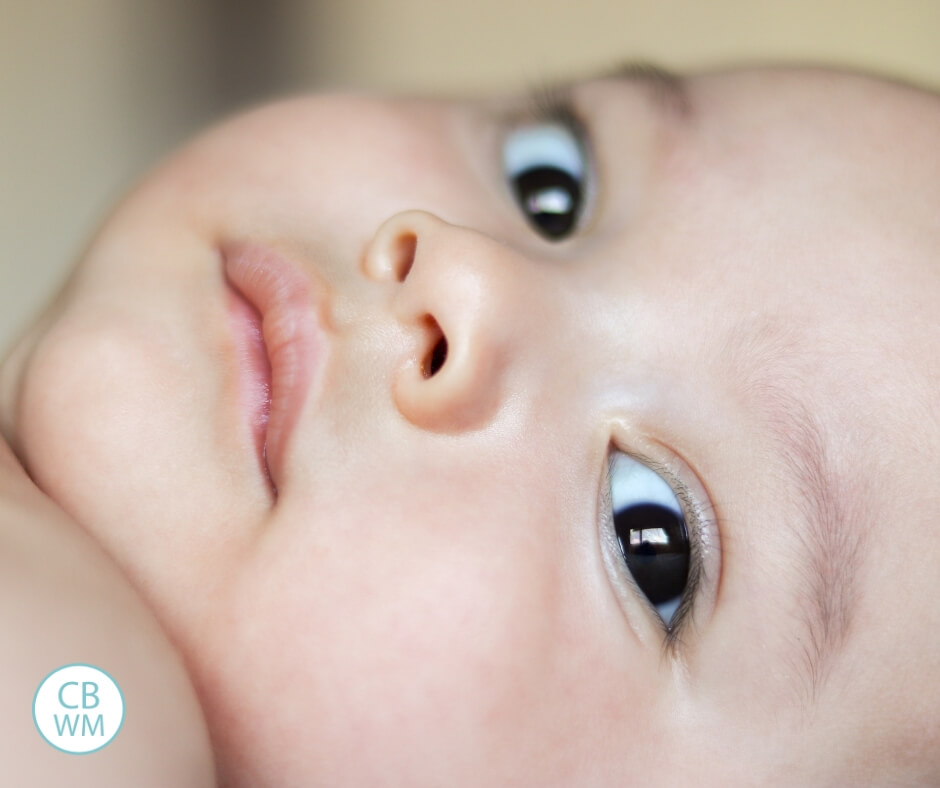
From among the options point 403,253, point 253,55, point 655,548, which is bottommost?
point 655,548

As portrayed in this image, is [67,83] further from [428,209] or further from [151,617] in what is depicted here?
[151,617]

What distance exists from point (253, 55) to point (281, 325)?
0.80m

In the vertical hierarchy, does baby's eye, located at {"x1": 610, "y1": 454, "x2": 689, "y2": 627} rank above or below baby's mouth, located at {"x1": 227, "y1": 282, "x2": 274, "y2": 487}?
below

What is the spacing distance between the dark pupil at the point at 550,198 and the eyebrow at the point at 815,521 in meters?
0.20

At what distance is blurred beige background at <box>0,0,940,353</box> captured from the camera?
1107mm

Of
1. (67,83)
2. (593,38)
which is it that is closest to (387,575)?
(67,83)

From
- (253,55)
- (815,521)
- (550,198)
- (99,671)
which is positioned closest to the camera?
(99,671)

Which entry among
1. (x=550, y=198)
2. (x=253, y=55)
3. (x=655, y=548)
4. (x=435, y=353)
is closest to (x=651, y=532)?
(x=655, y=548)

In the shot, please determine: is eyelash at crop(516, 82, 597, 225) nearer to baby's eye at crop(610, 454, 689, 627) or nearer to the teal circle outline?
baby's eye at crop(610, 454, 689, 627)

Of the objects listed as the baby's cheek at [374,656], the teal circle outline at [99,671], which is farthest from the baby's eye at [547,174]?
the teal circle outline at [99,671]

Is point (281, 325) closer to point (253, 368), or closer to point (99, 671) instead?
point (253, 368)

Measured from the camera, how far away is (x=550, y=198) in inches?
29.6

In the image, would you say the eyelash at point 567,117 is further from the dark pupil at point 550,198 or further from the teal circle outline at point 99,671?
the teal circle outline at point 99,671

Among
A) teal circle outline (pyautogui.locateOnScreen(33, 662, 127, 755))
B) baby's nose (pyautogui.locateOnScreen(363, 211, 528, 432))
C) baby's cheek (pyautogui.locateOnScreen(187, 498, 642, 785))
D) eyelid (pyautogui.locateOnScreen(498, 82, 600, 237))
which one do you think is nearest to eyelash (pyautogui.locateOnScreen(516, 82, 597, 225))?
eyelid (pyautogui.locateOnScreen(498, 82, 600, 237))
